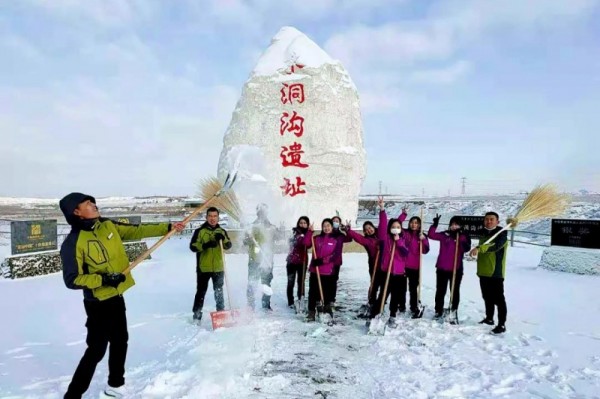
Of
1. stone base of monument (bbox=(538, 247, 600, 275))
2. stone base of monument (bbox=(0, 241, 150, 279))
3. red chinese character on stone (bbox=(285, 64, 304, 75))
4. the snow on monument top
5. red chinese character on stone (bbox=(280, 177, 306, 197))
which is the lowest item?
stone base of monument (bbox=(0, 241, 150, 279))

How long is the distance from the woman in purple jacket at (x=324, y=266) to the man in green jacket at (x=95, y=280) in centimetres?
303

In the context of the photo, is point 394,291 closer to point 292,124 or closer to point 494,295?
point 494,295

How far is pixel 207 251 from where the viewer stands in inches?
224

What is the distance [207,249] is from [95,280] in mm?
2635

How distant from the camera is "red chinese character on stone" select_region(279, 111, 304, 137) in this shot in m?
13.7

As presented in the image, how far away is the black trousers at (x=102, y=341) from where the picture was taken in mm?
3182

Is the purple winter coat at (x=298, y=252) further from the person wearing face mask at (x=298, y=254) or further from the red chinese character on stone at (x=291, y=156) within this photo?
the red chinese character on stone at (x=291, y=156)

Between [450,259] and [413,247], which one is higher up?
[413,247]

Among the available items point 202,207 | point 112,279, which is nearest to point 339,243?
point 202,207

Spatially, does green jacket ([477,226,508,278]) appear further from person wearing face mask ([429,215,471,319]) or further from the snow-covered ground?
the snow-covered ground

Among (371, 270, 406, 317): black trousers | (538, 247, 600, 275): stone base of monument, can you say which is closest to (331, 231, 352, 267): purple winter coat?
(371, 270, 406, 317): black trousers

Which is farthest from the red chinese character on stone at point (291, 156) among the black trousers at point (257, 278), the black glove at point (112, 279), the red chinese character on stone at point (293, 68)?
the black glove at point (112, 279)

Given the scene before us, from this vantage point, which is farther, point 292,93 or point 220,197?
point 292,93

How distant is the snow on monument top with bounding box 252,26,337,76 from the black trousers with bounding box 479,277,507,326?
10.4 metres
